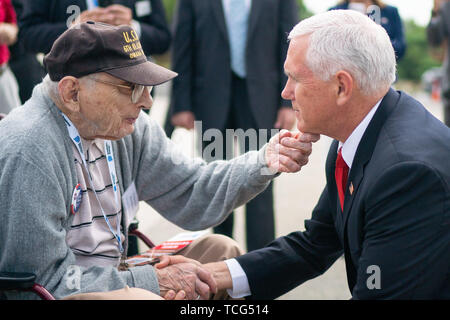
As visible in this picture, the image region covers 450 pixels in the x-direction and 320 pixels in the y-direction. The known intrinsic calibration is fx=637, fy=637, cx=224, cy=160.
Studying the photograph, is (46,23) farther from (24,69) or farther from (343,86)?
(343,86)

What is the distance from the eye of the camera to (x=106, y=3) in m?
4.14

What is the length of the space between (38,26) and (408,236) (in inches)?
117

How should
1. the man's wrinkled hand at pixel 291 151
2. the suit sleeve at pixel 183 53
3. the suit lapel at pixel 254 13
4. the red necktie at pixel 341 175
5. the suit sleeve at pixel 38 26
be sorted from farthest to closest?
the suit sleeve at pixel 183 53 < the suit lapel at pixel 254 13 < the suit sleeve at pixel 38 26 < the man's wrinkled hand at pixel 291 151 < the red necktie at pixel 341 175

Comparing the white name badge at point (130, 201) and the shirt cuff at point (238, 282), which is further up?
the white name badge at point (130, 201)

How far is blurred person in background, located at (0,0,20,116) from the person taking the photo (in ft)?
14.8

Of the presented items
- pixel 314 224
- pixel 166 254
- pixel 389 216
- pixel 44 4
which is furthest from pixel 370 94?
pixel 44 4

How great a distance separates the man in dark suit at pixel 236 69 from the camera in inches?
179

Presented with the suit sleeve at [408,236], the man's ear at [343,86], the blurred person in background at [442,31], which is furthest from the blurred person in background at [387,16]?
the suit sleeve at [408,236]

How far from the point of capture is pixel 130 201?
2900 millimetres

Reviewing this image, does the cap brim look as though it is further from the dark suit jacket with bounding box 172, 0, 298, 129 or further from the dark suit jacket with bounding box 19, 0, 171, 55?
the dark suit jacket with bounding box 172, 0, 298, 129

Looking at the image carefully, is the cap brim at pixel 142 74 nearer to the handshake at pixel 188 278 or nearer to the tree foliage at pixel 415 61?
the handshake at pixel 188 278

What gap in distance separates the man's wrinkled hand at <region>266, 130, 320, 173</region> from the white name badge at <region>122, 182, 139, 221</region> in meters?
0.64

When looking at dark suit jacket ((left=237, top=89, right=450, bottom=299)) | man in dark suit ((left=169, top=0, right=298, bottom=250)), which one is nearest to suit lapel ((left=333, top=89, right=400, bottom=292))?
dark suit jacket ((left=237, top=89, right=450, bottom=299))

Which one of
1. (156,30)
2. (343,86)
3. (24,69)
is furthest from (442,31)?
(343,86)
